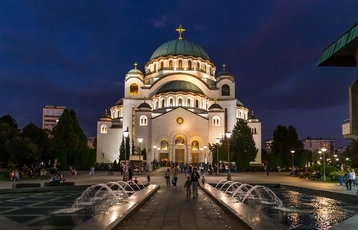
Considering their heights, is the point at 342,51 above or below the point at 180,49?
below

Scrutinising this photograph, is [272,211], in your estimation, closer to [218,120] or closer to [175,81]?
[218,120]

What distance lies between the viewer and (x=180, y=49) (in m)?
69.8

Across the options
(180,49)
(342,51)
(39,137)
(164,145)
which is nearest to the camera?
(342,51)

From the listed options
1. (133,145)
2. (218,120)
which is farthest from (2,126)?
(218,120)

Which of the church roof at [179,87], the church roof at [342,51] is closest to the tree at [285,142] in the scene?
the church roof at [179,87]

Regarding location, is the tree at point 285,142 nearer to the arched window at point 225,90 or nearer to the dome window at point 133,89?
the arched window at point 225,90

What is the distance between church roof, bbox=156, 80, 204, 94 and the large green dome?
24.6 feet

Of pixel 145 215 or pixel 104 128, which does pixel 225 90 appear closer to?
pixel 104 128

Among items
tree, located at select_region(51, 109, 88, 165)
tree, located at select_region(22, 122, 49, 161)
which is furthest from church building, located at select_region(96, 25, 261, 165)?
tree, located at select_region(22, 122, 49, 161)

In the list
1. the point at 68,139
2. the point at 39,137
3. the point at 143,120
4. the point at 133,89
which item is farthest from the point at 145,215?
the point at 133,89

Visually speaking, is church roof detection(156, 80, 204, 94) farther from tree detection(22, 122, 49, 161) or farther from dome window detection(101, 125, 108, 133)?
tree detection(22, 122, 49, 161)

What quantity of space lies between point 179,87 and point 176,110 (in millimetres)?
4700

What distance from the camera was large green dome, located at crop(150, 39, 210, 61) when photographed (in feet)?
228

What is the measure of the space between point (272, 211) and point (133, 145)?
46.7 meters
